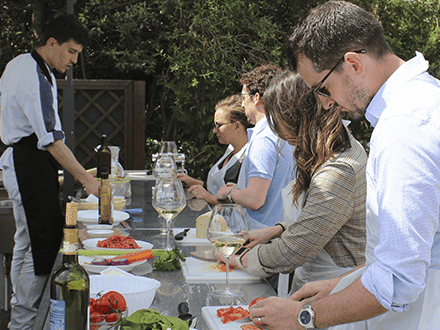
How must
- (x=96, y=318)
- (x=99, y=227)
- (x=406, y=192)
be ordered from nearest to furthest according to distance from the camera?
(x=406, y=192)
(x=96, y=318)
(x=99, y=227)

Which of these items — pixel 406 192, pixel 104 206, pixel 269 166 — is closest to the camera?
pixel 406 192

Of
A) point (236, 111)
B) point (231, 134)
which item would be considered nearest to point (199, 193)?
point (231, 134)

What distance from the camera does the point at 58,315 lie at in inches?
34.5

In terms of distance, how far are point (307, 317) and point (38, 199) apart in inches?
93.1

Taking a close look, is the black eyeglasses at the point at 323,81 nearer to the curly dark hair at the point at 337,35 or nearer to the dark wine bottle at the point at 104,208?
the curly dark hair at the point at 337,35

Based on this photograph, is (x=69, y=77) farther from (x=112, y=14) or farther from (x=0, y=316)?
(x=112, y=14)

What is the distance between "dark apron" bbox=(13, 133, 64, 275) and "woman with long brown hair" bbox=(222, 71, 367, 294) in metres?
1.82

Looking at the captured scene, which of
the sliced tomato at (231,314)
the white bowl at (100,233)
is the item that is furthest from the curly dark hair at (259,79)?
the sliced tomato at (231,314)

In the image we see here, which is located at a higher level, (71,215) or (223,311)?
(71,215)

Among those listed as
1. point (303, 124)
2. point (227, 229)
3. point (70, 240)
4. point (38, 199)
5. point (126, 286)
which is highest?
point (303, 124)

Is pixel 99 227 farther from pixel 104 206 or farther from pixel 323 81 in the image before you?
pixel 323 81

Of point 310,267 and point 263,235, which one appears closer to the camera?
point 310,267

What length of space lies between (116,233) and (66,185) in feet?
7.66

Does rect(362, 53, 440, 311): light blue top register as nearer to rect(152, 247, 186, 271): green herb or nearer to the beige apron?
the beige apron
